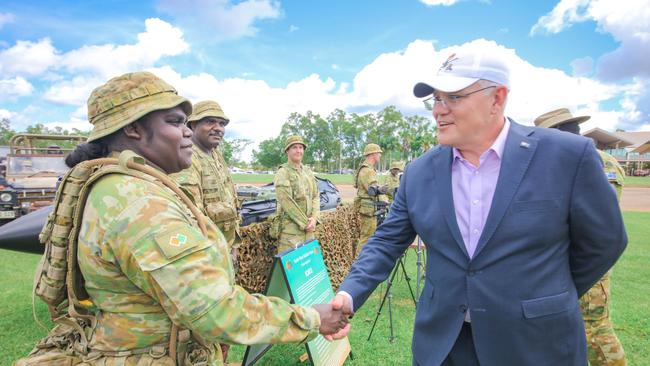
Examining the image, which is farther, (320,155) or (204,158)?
(320,155)

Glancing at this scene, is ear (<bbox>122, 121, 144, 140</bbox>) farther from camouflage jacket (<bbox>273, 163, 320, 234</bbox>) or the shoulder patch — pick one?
camouflage jacket (<bbox>273, 163, 320, 234</bbox>)

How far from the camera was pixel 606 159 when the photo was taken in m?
3.49

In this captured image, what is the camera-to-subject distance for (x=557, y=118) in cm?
367

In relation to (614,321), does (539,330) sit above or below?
above

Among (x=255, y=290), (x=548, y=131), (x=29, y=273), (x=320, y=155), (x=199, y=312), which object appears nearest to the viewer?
(x=199, y=312)

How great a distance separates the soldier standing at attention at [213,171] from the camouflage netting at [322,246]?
69 cm

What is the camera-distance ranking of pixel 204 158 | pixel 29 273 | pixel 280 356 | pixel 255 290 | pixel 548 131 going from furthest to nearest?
pixel 29 273 < pixel 255 290 < pixel 204 158 < pixel 280 356 < pixel 548 131

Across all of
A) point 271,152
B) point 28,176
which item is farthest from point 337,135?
point 28,176

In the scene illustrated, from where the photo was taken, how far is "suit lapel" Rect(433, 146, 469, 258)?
1.87 metres

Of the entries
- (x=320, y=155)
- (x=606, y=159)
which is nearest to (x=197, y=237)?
(x=606, y=159)

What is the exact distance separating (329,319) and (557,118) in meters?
2.97

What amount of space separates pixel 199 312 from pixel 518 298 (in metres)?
1.32

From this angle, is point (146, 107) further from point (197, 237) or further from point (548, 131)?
point (548, 131)

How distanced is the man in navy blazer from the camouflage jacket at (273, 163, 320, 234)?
3773 millimetres
